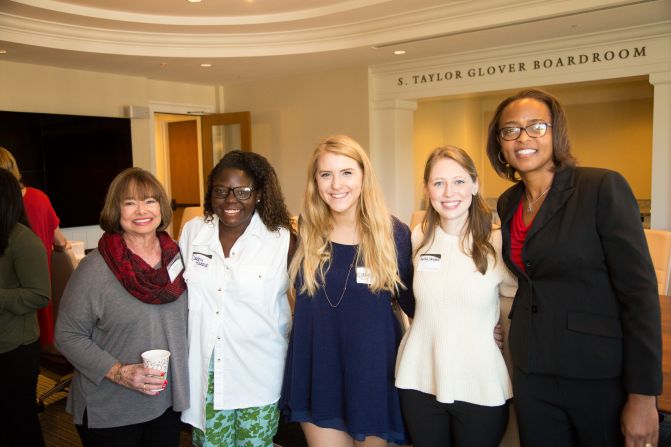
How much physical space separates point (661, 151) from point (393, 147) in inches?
118

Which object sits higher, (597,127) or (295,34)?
(295,34)

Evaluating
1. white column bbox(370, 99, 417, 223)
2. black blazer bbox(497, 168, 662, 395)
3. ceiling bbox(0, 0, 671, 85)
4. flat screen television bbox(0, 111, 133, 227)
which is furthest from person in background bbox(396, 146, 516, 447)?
flat screen television bbox(0, 111, 133, 227)

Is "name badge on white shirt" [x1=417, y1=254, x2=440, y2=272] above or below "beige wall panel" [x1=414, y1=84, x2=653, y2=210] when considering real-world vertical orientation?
below

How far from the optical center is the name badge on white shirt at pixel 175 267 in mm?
1823

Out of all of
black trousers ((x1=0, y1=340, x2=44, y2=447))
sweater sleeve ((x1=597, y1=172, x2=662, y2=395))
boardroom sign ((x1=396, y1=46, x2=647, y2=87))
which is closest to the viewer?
sweater sleeve ((x1=597, y1=172, x2=662, y2=395))

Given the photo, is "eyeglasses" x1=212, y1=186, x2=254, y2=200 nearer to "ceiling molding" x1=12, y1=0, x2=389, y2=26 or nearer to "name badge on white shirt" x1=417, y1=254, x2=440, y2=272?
"name badge on white shirt" x1=417, y1=254, x2=440, y2=272

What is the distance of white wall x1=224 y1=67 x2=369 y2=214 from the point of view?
23.0 feet

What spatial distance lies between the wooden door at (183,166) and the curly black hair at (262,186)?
7.46 m


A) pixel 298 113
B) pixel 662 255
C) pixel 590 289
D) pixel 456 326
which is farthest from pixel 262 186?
pixel 298 113

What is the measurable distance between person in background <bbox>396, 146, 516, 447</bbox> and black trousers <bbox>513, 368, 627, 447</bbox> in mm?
81

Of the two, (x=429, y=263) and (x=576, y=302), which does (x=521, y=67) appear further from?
(x=576, y=302)

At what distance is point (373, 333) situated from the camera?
5.72 ft

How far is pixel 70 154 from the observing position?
21.8 ft

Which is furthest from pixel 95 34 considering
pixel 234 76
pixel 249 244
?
pixel 249 244
